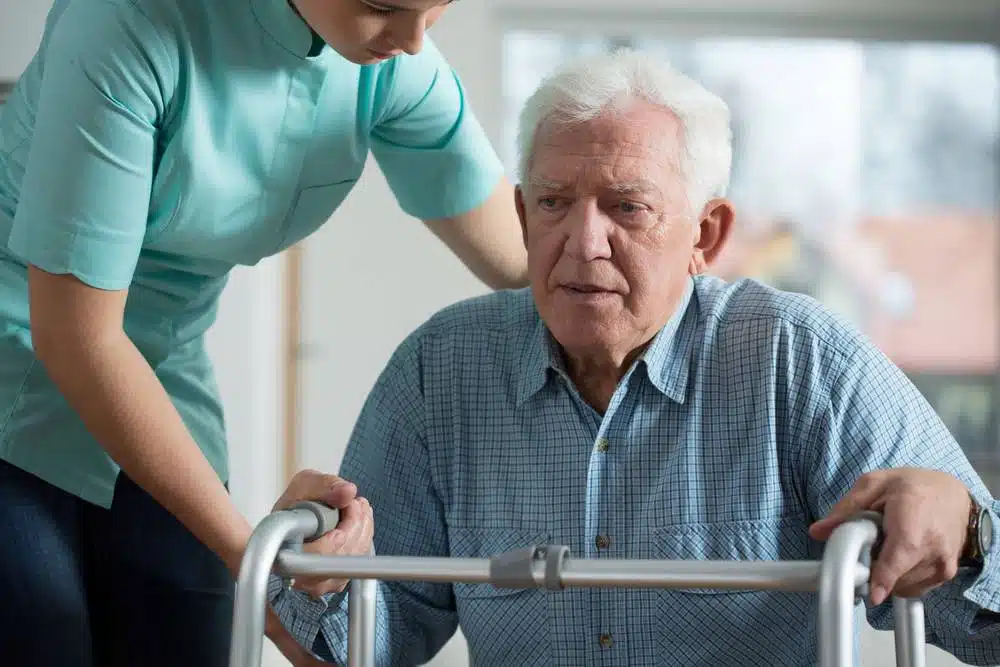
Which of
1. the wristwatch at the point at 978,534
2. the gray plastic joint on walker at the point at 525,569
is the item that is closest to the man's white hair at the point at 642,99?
the wristwatch at the point at 978,534

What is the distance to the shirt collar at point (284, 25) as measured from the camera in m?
1.28

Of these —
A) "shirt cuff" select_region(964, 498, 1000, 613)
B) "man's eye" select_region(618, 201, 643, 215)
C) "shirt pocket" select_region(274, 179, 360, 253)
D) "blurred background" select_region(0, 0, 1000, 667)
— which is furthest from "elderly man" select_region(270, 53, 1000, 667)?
"blurred background" select_region(0, 0, 1000, 667)

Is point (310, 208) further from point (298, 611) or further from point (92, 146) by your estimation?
point (298, 611)

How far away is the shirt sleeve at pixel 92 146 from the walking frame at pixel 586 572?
1.05 ft

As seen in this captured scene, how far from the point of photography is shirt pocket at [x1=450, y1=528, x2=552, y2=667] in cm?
144

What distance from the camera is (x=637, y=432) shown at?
1.46 meters

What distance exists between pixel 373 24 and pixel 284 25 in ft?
0.62

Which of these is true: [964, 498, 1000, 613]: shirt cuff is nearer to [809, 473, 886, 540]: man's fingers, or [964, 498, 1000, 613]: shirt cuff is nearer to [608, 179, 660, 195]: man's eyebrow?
[809, 473, 886, 540]: man's fingers

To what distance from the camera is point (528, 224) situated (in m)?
1.47

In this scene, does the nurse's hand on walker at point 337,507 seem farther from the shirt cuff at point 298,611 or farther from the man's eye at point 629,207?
the man's eye at point 629,207

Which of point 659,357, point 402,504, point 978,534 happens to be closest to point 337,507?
point 402,504

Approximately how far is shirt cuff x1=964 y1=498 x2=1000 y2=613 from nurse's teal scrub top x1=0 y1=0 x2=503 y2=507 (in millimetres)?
780

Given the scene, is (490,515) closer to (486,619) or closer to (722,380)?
(486,619)

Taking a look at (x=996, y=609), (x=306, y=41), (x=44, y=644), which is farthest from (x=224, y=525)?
(x=996, y=609)
